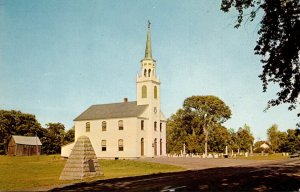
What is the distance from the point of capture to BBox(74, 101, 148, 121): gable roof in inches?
2282

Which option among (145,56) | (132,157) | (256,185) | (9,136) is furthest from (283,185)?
(9,136)

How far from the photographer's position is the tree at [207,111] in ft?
231

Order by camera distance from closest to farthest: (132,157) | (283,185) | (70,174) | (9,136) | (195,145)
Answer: (283,185) < (70,174) < (132,157) < (195,145) < (9,136)

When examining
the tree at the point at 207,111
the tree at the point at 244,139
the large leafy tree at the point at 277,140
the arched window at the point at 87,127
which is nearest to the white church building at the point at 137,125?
the arched window at the point at 87,127

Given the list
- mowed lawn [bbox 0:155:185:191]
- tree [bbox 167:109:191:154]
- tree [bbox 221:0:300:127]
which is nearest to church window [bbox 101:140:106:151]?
mowed lawn [bbox 0:155:185:191]

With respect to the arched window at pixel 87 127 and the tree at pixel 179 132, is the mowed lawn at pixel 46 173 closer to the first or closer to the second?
the arched window at pixel 87 127

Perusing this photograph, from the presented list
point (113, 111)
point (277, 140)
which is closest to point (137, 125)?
point (113, 111)

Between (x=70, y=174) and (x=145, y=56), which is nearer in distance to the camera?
(x=70, y=174)

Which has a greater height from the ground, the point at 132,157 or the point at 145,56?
the point at 145,56

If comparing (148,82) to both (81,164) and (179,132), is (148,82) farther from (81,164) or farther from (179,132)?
(81,164)

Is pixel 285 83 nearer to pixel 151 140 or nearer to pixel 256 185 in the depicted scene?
pixel 256 185

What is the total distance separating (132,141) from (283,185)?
41.1 metres

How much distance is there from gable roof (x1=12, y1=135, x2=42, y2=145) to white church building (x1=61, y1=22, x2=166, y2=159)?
29.6 metres

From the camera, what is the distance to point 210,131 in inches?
2815
